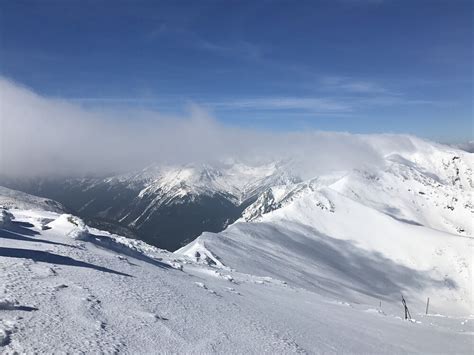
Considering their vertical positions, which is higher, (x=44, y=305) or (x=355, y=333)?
(x=44, y=305)

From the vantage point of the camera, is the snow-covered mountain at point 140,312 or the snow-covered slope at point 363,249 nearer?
the snow-covered mountain at point 140,312

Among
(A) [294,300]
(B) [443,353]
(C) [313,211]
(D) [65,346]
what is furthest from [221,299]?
(C) [313,211]

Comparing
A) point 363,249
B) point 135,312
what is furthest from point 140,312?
point 363,249

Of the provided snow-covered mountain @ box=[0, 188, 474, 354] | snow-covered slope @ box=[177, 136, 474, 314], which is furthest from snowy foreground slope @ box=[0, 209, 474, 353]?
snow-covered slope @ box=[177, 136, 474, 314]

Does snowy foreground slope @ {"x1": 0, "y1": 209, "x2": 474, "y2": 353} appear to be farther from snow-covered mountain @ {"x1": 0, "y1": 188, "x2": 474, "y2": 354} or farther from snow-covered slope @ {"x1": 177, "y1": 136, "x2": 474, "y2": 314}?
snow-covered slope @ {"x1": 177, "y1": 136, "x2": 474, "y2": 314}

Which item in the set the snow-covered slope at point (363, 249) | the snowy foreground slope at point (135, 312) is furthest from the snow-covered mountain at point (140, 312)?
the snow-covered slope at point (363, 249)

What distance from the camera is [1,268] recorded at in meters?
17.0

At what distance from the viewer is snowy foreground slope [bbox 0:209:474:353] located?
13.2 m

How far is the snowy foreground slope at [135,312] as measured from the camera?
13.2 metres

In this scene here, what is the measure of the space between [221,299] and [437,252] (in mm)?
162990

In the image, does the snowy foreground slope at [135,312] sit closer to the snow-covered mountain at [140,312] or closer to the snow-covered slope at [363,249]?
the snow-covered mountain at [140,312]

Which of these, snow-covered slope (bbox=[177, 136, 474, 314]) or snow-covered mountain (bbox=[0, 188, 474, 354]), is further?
snow-covered slope (bbox=[177, 136, 474, 314])

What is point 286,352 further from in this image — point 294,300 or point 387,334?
point 294,300

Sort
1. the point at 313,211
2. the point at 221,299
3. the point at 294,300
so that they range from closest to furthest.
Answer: the point at 221,299 < the point at 294,300 < the point at 313,211
